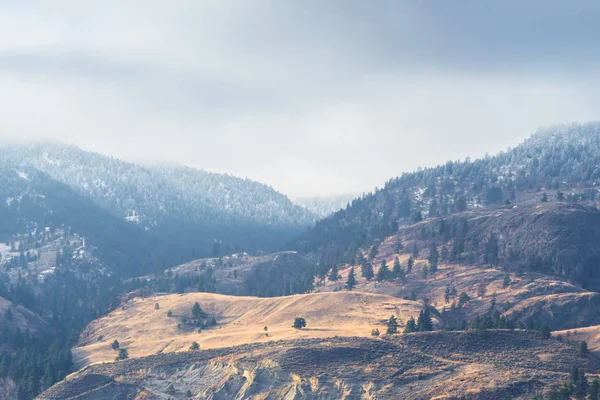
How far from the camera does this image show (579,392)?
138375mm

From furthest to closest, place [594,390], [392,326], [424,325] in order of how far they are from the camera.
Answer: [392,326], [424,325], [594,390]

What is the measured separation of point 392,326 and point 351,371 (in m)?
28.2

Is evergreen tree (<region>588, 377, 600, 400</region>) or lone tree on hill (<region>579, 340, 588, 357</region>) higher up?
lone tree on hill (<region>579, 340, 588, 357</region>)

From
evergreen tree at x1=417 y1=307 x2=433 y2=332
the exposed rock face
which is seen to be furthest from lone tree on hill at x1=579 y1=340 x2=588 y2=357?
evergreen tree at x1=417 y1=307 x2=433 y2=332

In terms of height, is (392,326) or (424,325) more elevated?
(392,326)

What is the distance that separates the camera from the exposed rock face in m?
149

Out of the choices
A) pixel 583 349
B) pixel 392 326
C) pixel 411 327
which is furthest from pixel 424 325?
pixel 583 349

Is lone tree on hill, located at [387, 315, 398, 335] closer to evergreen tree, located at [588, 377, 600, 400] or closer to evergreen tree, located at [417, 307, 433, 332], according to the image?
evergreen tree, located at [417, 307, 433, 332]

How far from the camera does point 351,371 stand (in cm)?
16062

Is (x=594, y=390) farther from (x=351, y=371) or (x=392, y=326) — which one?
(x=392, y=326)

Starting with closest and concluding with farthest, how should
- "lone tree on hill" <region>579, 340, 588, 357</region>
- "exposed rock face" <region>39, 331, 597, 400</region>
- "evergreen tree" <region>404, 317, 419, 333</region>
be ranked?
"exposed rock face" <region>39, 331, 597, 400</region>
"lone tree on hill" <region>579, 340, 588, 357</region>
"evergreen tree" <region>404, 317, 419, 333</region>

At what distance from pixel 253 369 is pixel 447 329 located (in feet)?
144

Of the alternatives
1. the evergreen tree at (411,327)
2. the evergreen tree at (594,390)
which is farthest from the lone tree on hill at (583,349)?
the evergreen tree at (411,327)

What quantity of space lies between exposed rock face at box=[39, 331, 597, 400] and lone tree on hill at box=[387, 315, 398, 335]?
26.1 ft
